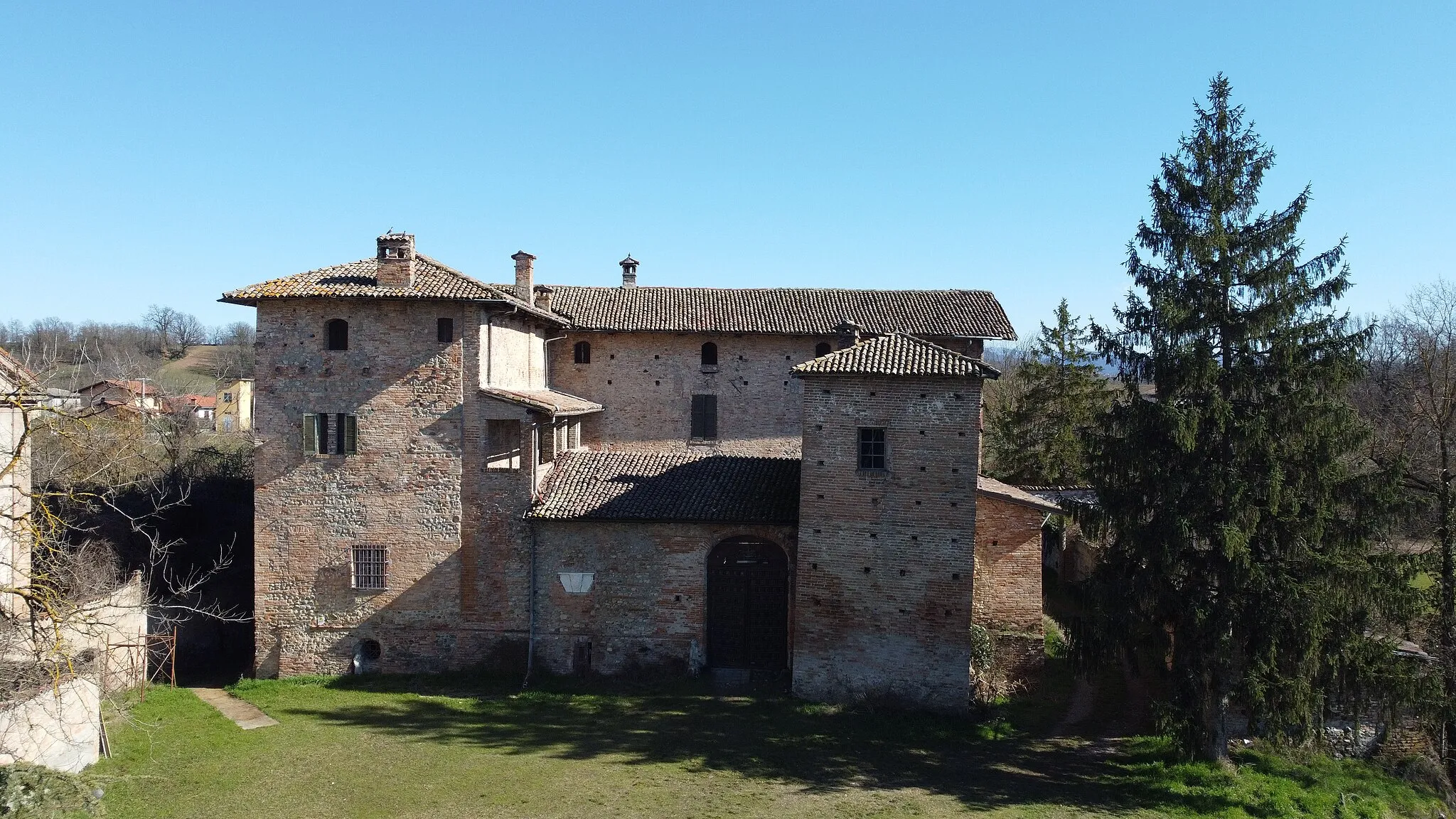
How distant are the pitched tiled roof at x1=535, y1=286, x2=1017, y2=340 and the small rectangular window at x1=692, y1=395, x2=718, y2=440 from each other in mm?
2058

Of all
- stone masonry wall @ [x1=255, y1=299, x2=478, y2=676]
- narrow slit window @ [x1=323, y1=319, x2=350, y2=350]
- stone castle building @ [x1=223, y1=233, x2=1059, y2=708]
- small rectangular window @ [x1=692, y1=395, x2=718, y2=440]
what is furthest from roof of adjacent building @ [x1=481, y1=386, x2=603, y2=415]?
narrow slit window @ [x1=323, y1=319, x2=350, y2=350]

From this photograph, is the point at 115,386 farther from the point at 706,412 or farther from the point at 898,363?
the point at 898,363

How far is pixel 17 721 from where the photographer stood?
42.8 ft

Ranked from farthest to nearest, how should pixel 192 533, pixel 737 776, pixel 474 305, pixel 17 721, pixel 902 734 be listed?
pixel 192 533
pixel 474 305
pixel 902 734
pixel 737 776
pixel 17 721

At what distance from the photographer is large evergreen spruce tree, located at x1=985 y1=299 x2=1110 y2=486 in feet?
98.8

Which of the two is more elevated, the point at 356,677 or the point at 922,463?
the point at 922,463

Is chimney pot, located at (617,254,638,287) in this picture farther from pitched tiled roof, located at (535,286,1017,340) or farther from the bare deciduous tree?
the bare deciduous tree

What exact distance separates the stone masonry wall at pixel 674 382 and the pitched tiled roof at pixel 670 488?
504cm

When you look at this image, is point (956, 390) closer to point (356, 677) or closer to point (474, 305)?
point (474, 305)

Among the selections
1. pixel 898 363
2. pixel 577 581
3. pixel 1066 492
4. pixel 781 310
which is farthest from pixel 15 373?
pixel 1066 492

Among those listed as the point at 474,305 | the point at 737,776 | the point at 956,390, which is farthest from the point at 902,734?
the point at 474,305

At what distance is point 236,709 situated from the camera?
17875 mm

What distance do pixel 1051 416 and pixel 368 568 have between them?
73.3ft

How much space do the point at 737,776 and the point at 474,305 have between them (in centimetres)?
1099
